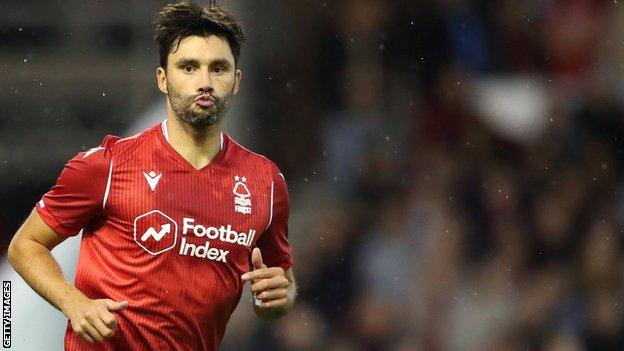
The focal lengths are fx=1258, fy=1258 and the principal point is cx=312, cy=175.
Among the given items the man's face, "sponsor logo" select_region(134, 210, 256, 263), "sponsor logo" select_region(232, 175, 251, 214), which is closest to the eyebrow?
the man's face

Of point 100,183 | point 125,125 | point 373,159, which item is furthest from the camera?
point 373,159

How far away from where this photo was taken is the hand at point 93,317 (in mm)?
3471

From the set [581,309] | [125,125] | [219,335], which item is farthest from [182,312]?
[581,309]

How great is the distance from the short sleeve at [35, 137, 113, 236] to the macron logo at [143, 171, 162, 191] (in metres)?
0.12

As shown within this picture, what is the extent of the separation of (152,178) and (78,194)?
0.24 meters

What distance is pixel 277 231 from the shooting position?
13.8 ft

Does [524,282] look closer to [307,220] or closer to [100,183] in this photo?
[307,220]

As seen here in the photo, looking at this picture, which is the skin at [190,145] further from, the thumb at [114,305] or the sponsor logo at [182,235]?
the sponsor logo at [182,235]

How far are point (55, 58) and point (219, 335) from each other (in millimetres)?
2572

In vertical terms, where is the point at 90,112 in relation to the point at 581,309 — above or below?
above

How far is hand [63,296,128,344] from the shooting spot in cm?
347

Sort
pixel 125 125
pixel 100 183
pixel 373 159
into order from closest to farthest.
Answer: pixel 100 183, pixel 125 125, pixel 373 159

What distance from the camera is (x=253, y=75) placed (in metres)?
6.36

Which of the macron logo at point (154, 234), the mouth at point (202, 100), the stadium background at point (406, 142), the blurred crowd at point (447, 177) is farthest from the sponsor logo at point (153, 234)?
the blurred crowd at point (447, 177)
